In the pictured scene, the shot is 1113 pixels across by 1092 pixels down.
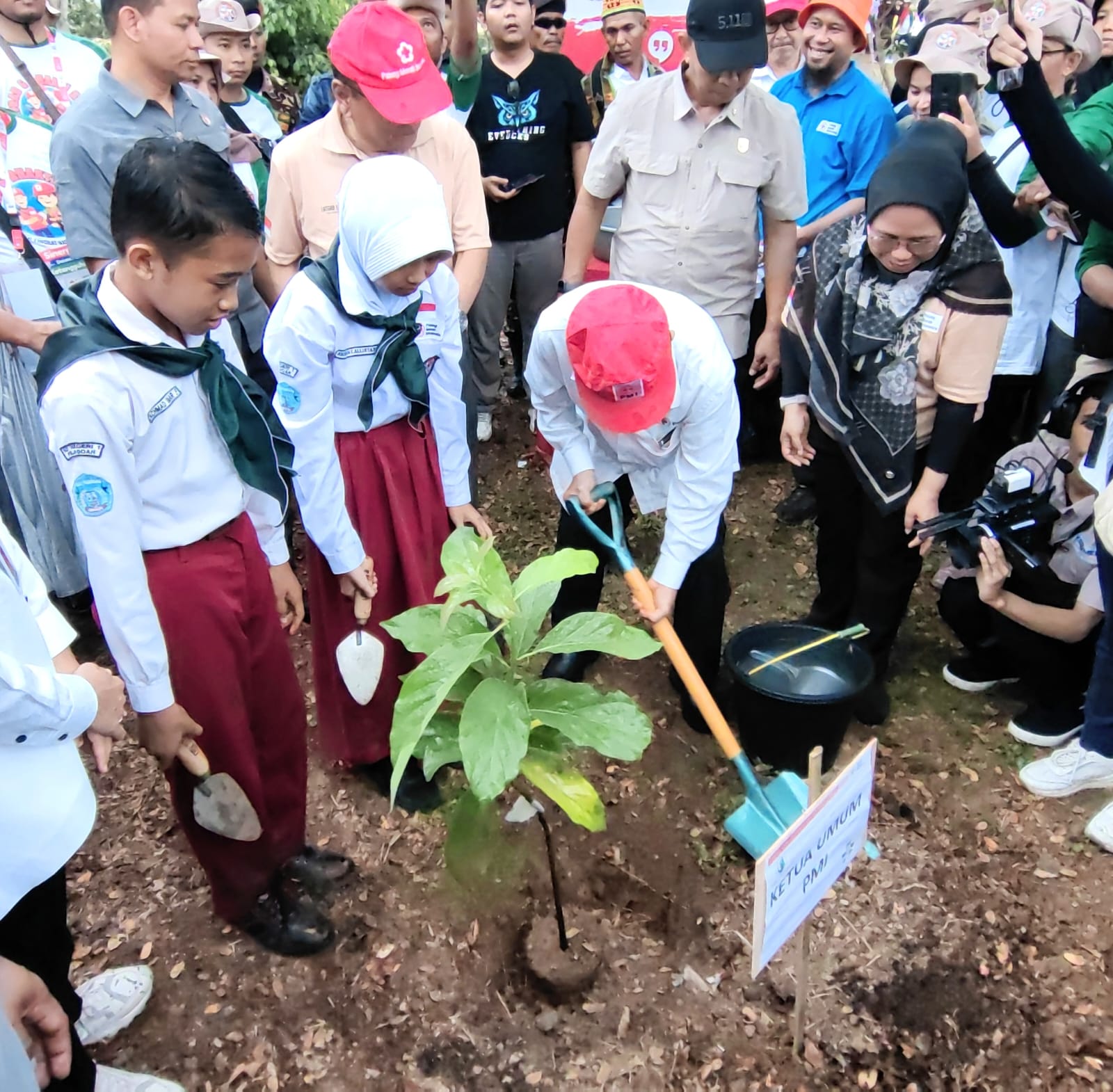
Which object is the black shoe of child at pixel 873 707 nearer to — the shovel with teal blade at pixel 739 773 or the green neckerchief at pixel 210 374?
the shovel with teal blade at pixel 739 773

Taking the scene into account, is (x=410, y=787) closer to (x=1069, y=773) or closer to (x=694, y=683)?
(x=694, y=683)

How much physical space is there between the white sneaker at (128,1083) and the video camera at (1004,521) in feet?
7.39

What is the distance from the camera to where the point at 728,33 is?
260 centimetres

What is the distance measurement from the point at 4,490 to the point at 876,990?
2918 millimetres

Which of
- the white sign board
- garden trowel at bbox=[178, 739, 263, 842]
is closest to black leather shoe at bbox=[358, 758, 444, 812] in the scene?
garden trowel at bbox=[178, 739, 263, 842]

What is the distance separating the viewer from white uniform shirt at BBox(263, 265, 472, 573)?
186 centimetres

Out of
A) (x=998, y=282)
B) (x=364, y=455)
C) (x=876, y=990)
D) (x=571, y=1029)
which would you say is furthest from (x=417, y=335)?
(x=876, y=990)

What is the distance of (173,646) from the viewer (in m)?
1.74

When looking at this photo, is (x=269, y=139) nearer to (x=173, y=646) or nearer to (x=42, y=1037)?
(x=173, y=646)

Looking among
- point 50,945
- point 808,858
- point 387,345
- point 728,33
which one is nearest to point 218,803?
point 50,945

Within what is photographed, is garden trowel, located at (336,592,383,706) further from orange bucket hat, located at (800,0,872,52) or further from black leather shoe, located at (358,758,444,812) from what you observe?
orange bucket hat, located at (800,0,872,52)

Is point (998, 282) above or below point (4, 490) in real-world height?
above

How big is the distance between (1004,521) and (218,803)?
215cm

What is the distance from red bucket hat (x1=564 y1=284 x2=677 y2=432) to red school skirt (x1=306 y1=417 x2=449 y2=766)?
0.52m
